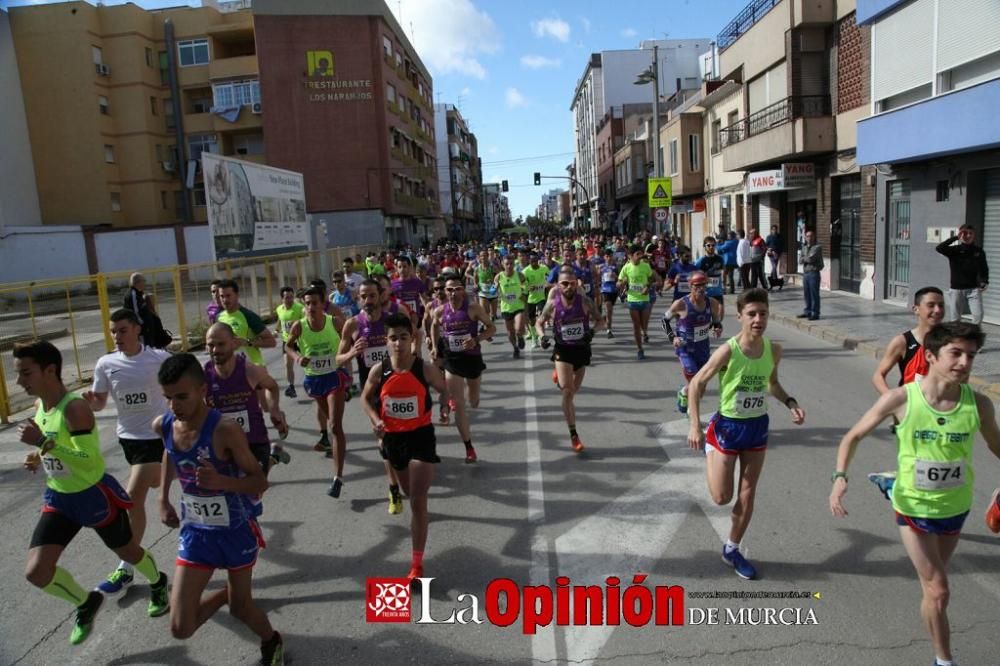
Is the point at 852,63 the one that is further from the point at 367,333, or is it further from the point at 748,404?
the point at 748,404

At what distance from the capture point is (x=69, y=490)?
4.16 m

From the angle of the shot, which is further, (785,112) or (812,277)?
(785,112)

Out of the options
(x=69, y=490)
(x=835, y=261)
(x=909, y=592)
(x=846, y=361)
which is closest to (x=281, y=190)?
(x=835, y=261)

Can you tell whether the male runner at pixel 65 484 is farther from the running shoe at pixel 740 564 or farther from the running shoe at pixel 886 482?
the running shoe at pixel 886 482

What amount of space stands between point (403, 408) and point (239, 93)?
44325 millimetres

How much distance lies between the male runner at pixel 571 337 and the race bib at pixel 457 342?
2.89ft

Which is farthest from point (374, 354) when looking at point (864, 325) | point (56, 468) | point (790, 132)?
point (790, 132)

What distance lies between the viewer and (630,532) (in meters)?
5.25

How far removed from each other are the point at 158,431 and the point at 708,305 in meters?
5.90

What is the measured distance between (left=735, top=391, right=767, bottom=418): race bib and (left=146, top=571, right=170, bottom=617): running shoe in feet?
12.7

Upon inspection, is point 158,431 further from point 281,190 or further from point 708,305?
point 281,190

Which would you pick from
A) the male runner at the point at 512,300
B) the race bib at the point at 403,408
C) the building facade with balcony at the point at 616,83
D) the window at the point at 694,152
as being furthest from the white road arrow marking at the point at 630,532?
the building facade with balcony at the point at 616,83

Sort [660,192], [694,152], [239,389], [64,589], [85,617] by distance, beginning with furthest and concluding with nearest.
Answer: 1. [694,152]
2. [660,192]
3. [239,389]
4. [85,617]
5. [64,589]

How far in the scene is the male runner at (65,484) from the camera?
13.5 ft
